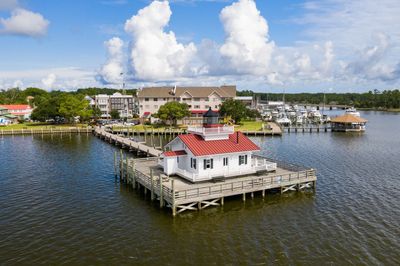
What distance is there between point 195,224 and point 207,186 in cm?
478

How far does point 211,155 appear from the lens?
111 ft

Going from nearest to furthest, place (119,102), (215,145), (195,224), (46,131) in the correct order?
1. (195,224)
2. (215,145)
3. (46,131)
4. (119,102)

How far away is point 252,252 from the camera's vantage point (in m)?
23.4

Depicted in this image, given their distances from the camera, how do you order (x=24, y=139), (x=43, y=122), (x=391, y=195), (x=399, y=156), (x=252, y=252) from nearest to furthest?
1. (x=252, y=252)
2. (x=391, y=195)
3. (x=399, y=156)
4. (x=24, y=139)
5. (x=43, y=122)

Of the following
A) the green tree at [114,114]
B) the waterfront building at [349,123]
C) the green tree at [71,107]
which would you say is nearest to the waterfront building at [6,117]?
the green tree at [71,107]

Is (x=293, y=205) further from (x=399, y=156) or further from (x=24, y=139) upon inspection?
(x=24, y=139)

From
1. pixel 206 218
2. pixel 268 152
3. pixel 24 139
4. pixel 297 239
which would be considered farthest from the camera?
pixel 24 139

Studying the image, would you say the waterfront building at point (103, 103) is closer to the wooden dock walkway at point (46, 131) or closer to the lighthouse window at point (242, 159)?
the wooden dock walkway at point (46, 131)

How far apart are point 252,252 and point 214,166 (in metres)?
12.7

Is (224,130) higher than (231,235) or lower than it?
higher

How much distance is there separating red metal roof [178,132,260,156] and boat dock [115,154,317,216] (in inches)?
124

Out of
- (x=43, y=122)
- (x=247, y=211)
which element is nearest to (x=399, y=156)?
(x=247, y=211)

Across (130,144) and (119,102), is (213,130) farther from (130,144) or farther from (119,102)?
(119,102)

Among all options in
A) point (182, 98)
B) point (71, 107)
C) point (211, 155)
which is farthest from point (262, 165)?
point (71, 107)
